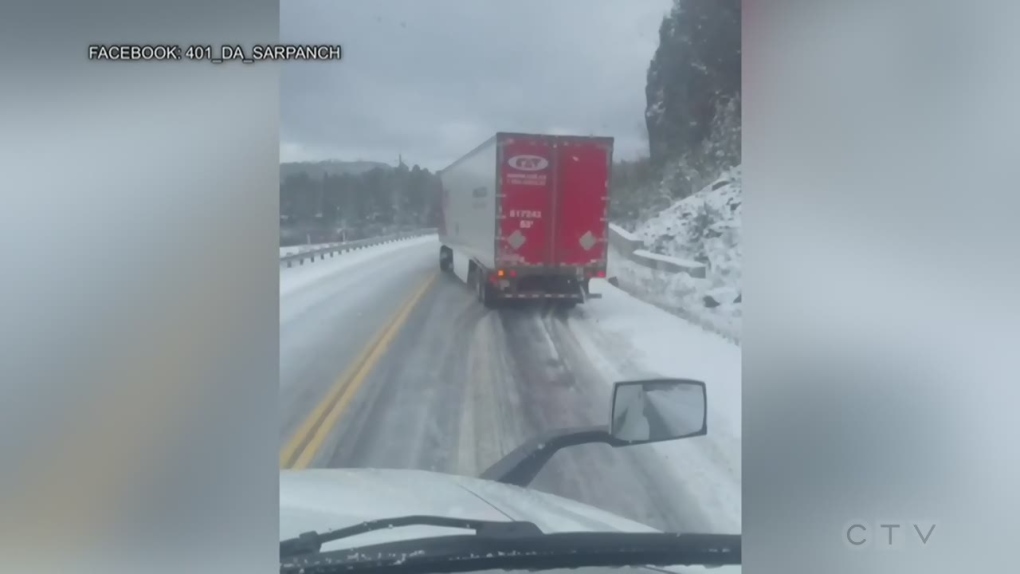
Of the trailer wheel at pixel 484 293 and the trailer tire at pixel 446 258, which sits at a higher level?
the trailer tire at pixel 446 258

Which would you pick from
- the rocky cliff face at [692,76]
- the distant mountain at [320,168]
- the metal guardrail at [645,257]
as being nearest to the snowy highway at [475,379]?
the metal guardrail at [645,257]

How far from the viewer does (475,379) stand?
7.18 ft

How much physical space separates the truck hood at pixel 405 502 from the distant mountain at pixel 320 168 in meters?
0.79

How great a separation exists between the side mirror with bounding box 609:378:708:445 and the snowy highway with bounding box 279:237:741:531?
29 millimetres

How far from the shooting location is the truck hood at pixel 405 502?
6.96 feet

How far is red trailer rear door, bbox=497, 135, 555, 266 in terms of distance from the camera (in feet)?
7.16

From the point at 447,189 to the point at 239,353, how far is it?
2.33ft

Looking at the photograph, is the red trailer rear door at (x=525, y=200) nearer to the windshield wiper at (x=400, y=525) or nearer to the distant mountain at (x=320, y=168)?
the distant mountain at (x=320, y=168)

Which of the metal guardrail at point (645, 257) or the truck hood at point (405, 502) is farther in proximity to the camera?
the metal guardrail at point (645, 257)

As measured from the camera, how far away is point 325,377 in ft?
7.08

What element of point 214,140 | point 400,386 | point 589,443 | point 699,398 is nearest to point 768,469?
point 699,398

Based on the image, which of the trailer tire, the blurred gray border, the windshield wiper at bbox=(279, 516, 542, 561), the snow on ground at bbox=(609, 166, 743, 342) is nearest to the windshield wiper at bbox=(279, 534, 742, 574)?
the windshield wiper at bbox=(279, 516, 542, 561)

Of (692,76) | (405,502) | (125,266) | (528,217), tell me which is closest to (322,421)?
(405,502)

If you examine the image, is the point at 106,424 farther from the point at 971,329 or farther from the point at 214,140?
the point at 971,329
